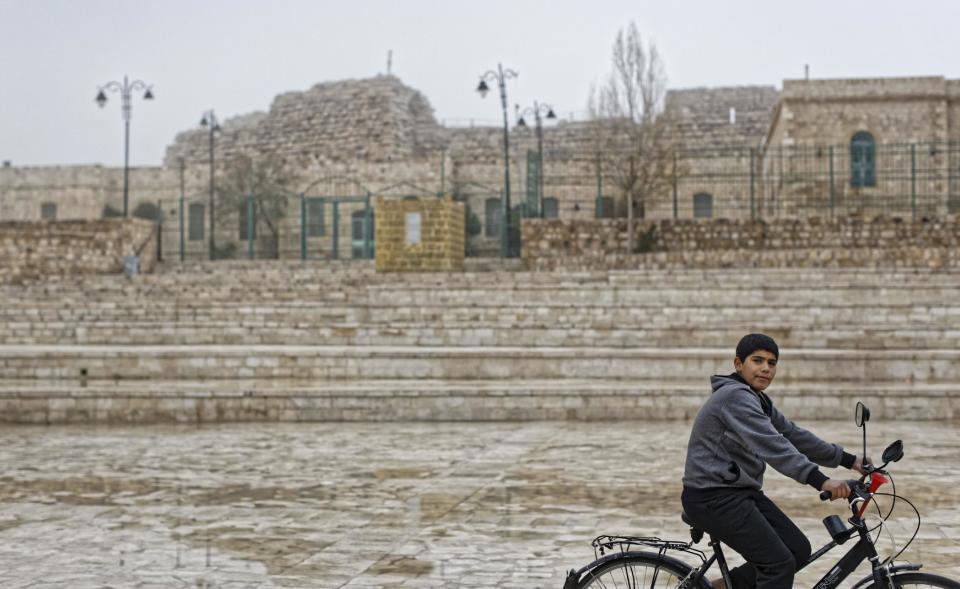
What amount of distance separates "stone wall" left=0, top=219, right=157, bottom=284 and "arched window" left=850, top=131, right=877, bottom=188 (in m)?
18.4

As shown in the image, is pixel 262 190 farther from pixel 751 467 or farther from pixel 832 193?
pixel 751 467

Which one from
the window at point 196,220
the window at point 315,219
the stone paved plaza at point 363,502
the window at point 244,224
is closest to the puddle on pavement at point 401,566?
the stone paved plaza at point 363,502

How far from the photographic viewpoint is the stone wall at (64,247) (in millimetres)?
27531

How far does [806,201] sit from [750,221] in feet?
12.2

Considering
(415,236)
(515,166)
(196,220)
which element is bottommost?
(415,236)

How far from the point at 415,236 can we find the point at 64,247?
8889 millimetres

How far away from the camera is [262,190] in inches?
1724

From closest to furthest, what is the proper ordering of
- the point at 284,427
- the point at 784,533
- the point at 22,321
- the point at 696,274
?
1. the point at 784,533
2. the point at 284,427
3. the point at 22,321
4. the point at 696,274

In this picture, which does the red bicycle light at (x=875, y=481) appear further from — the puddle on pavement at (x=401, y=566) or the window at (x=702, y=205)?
the window at (x=702, y=205)

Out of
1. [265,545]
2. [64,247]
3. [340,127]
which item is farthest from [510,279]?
[340,127]

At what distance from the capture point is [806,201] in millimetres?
29734

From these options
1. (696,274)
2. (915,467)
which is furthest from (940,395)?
(696,274)

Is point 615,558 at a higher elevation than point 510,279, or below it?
below

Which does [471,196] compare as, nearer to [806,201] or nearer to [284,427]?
[806,201]
